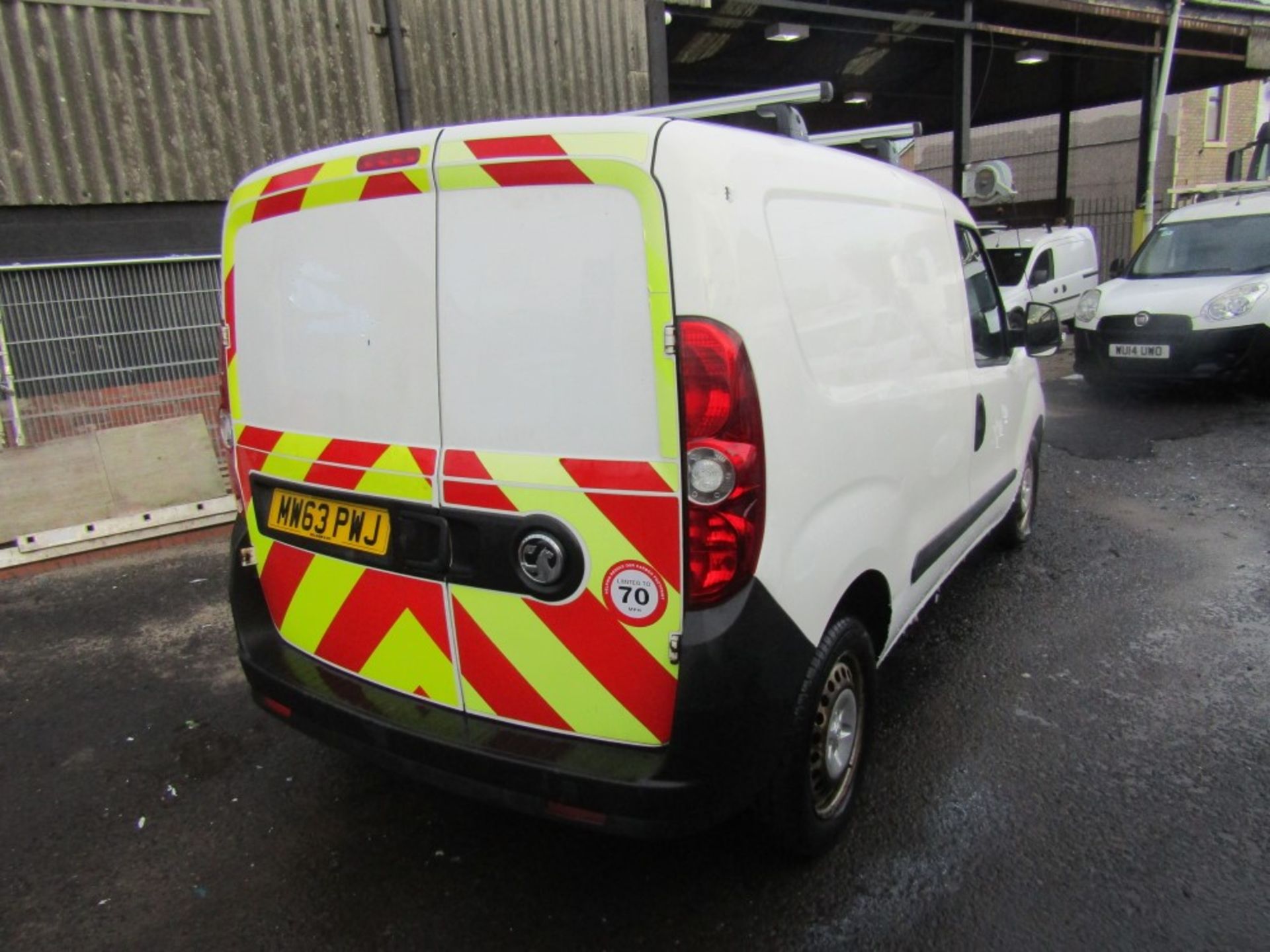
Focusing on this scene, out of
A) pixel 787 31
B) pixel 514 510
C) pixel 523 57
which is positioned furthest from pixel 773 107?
pixel 787 31

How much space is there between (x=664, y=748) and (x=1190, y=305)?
8.41 m

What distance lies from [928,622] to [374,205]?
3097mm

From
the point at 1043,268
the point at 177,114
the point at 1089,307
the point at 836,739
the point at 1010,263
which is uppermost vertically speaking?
the point at 177,114

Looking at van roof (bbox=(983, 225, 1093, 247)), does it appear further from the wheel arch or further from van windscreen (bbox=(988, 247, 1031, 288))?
the wheel arch

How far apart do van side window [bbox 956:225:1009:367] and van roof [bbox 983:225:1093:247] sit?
8755 millimetres

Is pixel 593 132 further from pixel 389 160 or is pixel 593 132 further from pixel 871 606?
pixel 871 606

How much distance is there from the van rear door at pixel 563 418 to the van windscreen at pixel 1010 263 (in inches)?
430

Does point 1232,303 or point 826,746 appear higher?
point 1232,303

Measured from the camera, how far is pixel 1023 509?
4.90m

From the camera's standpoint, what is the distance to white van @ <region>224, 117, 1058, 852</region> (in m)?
1.91

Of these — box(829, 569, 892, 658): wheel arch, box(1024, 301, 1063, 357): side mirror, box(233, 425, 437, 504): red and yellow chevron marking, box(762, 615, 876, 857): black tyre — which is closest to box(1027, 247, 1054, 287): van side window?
box(1024, 301, 1063, 357): side mirror

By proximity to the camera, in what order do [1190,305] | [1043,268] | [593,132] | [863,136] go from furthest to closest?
[1043,268]
[1190,305]
[863,136]
[593,132]

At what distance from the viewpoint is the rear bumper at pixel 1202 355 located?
8094 mm

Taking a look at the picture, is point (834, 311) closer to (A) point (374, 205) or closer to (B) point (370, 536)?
(A) point (374, 205)
